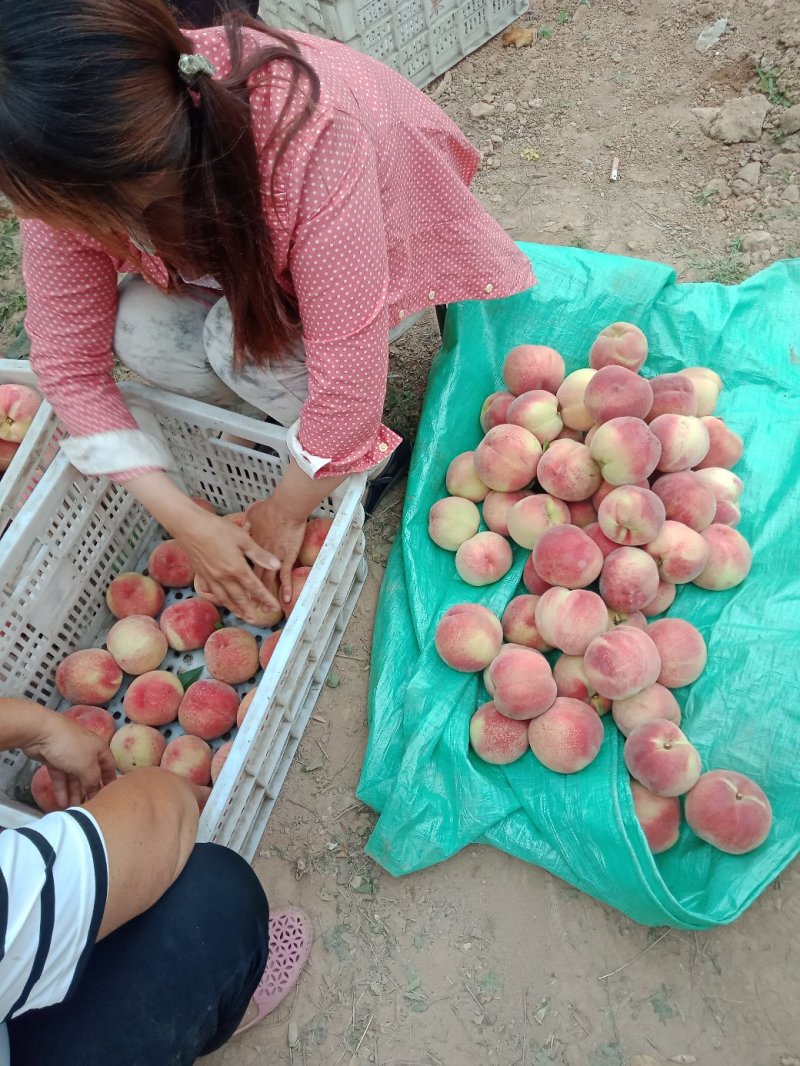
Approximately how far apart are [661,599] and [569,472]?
342 mm

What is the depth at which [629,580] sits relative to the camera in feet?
5.05

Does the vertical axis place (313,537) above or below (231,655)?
above

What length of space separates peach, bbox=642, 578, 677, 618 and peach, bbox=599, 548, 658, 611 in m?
0.06

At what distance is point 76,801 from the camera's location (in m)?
1.34

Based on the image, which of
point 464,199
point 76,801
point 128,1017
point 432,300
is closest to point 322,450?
point 432,300

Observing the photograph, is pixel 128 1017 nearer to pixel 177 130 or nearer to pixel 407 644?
pixel 407 644

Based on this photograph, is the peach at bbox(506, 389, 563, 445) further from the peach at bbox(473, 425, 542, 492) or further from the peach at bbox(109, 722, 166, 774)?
the peach at bbox(109, 722, 166, 774)

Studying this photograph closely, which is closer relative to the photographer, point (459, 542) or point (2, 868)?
point (2, 868)

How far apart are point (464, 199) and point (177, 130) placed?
79cm

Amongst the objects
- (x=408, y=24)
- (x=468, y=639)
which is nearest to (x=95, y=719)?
(x=468, y=639)

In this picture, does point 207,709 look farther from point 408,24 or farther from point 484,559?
point 408,24

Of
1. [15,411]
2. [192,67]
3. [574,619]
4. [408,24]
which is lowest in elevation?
[574,619]

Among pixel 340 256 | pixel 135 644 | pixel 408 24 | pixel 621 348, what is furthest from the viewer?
pixel 408 24

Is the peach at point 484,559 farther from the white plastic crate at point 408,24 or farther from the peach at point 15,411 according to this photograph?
the white plastic crate at point 408,24
